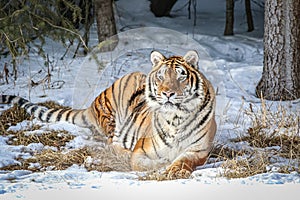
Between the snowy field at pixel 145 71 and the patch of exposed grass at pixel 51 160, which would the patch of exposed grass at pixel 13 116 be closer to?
the snowy field at pixel 145 71

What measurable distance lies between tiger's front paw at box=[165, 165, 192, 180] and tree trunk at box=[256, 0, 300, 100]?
104 inches

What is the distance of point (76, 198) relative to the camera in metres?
4.09

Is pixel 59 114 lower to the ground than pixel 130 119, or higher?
lower

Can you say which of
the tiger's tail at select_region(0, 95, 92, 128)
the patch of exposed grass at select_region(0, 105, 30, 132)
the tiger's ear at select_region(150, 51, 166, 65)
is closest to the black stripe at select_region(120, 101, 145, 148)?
the tiger's ear at select_region(150, 51, 166, 65)

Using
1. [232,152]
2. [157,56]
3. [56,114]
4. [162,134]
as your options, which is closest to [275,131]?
[232,152]

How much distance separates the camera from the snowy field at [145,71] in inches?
166

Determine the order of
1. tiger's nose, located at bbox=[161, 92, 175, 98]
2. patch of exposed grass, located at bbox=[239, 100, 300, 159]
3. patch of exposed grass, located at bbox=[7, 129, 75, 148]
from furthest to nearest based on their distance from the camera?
patch of exposed grass, located at bbox=[7, 129, 75, 148], patch of exposed grass, located at bbox=[239, 100, 300, 159], tiger's nose, located at bbox=[161, 92, 175, 98]

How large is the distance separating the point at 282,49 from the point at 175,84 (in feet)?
9.19

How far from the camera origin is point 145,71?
520 cm

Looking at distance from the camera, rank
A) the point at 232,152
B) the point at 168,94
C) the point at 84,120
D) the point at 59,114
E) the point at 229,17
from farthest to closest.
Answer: the point at 229,17 < the point at 59,114 < the point at 84,120 < the point at 232,152 < the point at 168,94

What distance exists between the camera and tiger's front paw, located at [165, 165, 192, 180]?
451cm

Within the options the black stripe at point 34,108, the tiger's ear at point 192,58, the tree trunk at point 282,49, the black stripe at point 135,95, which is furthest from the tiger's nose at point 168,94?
the tree trunk at point 282,49

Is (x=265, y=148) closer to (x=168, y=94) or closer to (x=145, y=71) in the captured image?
(x=145, y=71)

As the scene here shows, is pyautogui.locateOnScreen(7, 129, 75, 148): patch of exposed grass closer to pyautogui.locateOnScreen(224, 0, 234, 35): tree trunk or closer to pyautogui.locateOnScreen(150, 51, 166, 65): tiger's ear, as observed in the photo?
pyautogui.locateOnScreen(150, 51, 166, 65): tiger's ear
